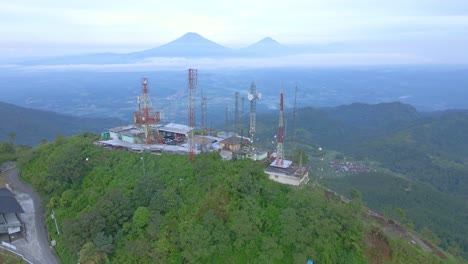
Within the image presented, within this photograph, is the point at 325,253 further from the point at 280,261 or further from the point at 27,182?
the point at 27,182

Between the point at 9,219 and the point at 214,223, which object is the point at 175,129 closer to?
the point at 214,223

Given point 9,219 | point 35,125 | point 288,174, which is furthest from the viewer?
point 35,125

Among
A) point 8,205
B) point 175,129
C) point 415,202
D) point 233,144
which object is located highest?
point 175,129

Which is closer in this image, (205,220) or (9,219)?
(205,220)

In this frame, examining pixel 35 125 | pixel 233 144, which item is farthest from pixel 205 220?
pixel 35 125

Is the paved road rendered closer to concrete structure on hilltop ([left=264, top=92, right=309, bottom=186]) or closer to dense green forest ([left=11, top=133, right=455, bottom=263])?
dense green forest ([left=11, top=133, right=455, bottom=263])

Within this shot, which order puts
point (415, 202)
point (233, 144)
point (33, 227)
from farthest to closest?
1. point (415, 202)
2. point (233, 144)
3. point (33, 227)
